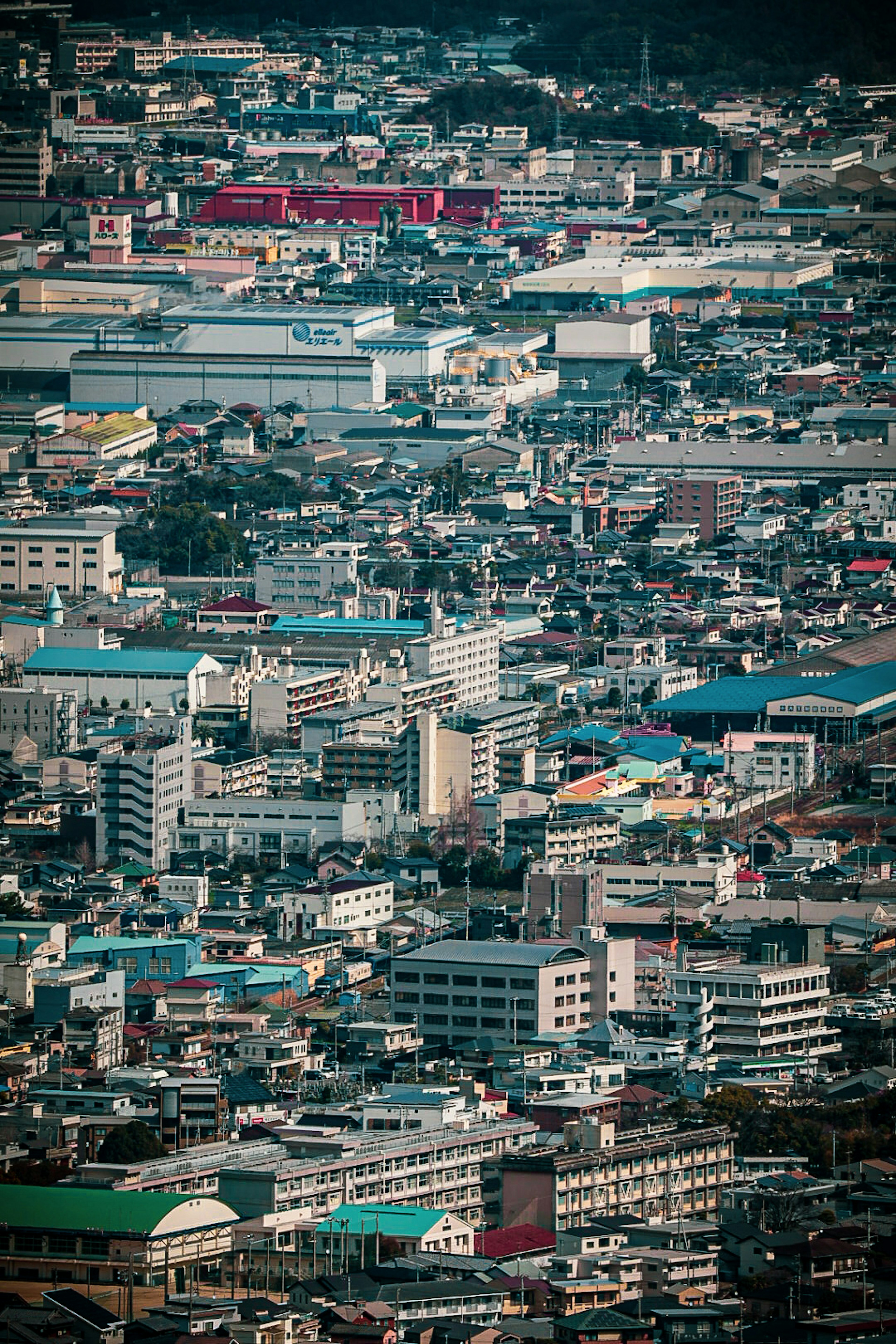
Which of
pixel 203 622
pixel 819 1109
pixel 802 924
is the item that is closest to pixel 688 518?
pixel 203 622

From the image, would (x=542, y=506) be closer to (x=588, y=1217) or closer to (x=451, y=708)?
(x=451, y=708)

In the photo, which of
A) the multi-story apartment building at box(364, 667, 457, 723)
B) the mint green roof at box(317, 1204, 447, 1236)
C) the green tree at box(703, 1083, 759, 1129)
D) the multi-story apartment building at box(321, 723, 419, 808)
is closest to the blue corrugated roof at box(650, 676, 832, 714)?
the multi-story apartment building at box(364, 667, 457, 723)

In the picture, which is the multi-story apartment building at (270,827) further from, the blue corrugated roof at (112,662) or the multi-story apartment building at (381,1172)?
the multi-story apartment building at (381,1172)

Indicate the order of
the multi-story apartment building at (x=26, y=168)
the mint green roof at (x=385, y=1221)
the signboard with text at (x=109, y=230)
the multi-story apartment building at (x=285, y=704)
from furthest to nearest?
the multi-story apartment building at (x=26, y=168) → the signboard with text at (x=109, y=230) → the multi-story apartment building at (x=285, y=704) → the mint green roof at (x=385, y=1221)

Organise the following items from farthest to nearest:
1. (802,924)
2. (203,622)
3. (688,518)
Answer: (688,518)
(203,622)
(802,924)

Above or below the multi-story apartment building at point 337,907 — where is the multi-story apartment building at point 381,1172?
above

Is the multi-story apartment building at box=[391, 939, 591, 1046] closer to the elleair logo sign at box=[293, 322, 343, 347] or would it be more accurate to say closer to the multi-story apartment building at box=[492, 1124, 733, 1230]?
A: the multi-story apartment building at box=[492, 1124, 733, 1230]

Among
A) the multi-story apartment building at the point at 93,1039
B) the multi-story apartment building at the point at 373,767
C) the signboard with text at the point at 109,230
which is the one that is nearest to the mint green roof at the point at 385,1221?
the multi-story apartment building at the point at 93,1039
